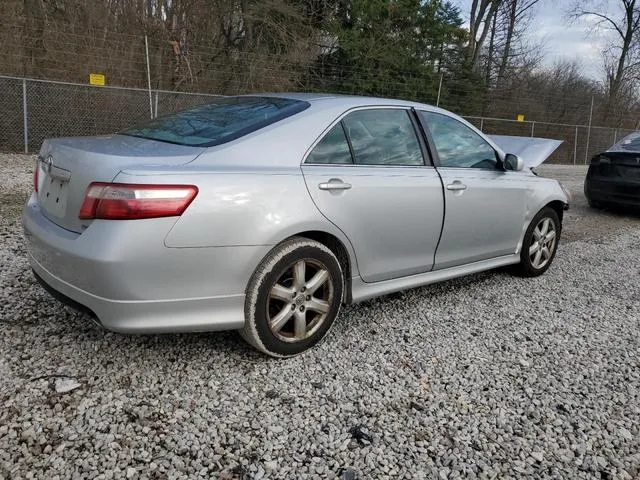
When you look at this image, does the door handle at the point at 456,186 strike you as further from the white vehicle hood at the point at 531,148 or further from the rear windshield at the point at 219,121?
the white vehicle hood at the point at 531,148

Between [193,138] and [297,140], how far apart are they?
58 cm

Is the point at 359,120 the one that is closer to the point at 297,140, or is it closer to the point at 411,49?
the point at 297,140

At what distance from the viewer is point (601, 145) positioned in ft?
69.9

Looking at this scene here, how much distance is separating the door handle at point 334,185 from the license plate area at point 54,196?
4.36 feet

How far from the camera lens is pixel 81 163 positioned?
8.48ft

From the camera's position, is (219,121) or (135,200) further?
(219,121)

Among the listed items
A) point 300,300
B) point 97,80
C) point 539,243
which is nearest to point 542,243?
point 539,243

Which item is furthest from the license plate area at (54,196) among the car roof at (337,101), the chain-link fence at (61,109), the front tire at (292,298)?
the chain-link fence at (61,109)

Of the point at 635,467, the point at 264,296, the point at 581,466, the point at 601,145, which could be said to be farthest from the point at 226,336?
the point at 601,145

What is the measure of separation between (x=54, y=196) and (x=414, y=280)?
2285 millimetres

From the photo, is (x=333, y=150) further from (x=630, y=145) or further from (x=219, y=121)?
(x=630, y=145)

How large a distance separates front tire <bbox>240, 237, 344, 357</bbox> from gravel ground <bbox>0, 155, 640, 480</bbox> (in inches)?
6.1

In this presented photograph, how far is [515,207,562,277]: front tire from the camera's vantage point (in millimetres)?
4656

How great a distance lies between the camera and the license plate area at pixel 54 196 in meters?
2.68
